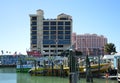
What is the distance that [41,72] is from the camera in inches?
2598

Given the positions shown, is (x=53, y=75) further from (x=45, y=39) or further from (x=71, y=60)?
(x=45, y=39)

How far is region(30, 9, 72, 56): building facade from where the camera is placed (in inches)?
5876

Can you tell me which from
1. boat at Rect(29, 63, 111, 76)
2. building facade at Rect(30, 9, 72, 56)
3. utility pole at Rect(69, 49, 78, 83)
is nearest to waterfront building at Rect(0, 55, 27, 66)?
building facade at Rect(30, 9, 72, 56)

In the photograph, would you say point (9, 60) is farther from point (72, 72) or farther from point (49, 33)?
point (72, 72)

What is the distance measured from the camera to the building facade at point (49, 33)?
14925 cm

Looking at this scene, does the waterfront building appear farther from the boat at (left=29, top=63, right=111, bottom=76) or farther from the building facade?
the boat at (left=29, top=63, right=111, bottom=76)

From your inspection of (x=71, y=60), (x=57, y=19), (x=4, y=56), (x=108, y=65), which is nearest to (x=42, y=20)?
(x=57, y=19)

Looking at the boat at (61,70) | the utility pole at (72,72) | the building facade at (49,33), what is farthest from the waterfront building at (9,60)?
the utility pole at (72,72)

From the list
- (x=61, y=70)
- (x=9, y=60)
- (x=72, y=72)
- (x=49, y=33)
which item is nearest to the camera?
(x=72, y=72)

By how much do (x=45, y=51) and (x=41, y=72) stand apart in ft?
275

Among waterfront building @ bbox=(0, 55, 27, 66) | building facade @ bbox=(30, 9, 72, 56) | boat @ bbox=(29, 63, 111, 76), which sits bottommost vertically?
boat @ bbox=(29, 63, 111, 76)

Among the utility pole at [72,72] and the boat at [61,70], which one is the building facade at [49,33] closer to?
the boat at [61,70]

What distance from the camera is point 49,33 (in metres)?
152

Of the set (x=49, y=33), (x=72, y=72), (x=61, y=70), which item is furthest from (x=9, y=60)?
(x=72, y=72)
